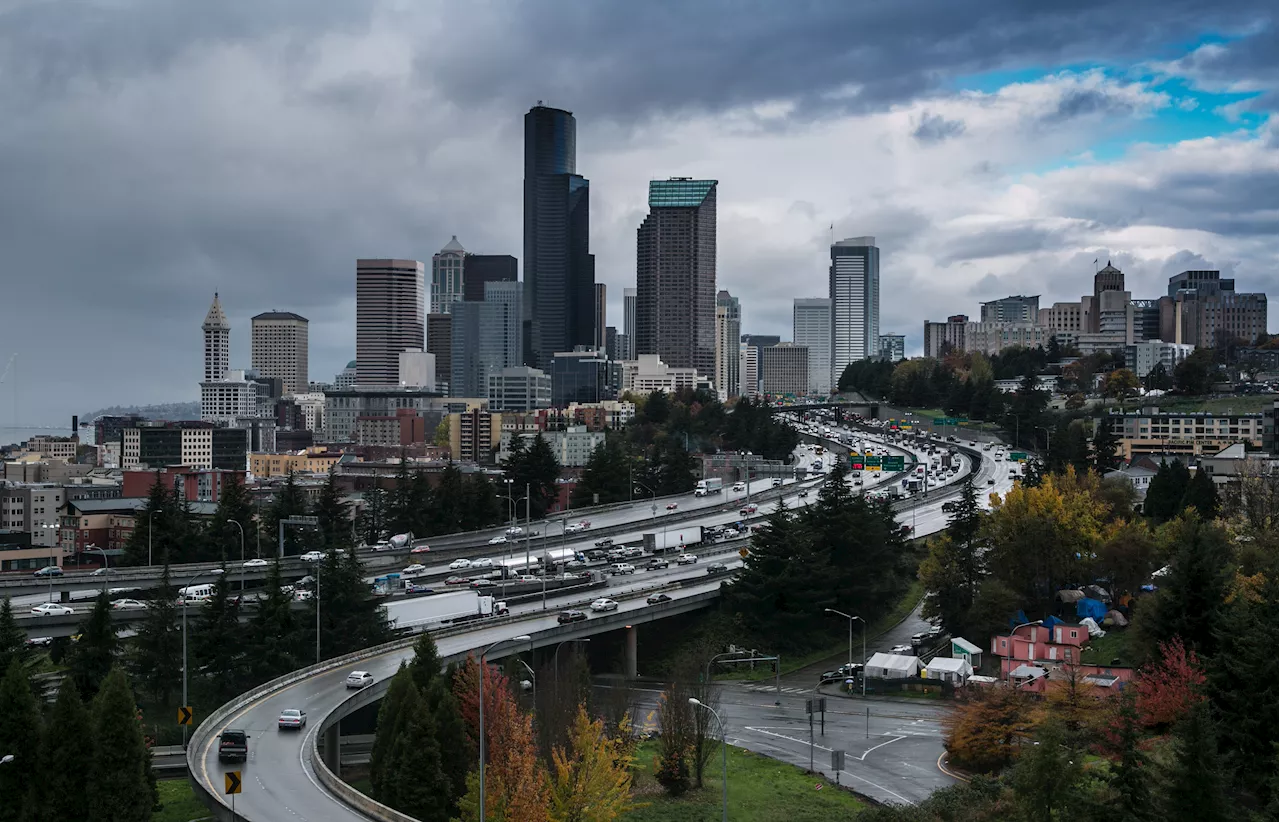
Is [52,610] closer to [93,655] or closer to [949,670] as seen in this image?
[93,655]

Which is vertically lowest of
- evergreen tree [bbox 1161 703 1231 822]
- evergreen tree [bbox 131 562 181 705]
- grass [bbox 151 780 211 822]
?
grass [bbox 151 780 211 822]

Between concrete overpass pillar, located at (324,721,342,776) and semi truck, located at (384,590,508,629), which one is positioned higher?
semi truck, located at (384,590,508,629)

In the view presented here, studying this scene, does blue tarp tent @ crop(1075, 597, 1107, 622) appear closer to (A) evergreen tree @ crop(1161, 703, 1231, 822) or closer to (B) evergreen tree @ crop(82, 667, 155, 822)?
(A) evergreen tree @ crop(1161, 703, 1231, 822)

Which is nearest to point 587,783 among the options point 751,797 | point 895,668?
point 751,797

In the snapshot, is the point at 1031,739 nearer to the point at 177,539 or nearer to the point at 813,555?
the point at 813,555

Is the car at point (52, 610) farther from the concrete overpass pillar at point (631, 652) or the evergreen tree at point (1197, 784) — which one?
the evergreen tree at point (1197, 784)

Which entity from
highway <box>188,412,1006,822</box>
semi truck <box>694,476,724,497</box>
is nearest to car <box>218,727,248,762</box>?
highway <box>188,412,1006,822</box>
